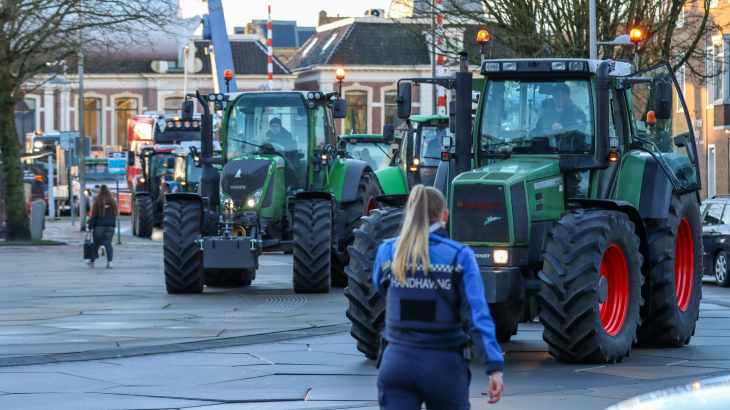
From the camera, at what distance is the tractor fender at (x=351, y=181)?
17.8 m

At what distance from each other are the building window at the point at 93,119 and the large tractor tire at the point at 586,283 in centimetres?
6293

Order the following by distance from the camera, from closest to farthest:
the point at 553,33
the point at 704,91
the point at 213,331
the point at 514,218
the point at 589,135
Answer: the point at 514,218
the point at 589,135
the point at 213,331
the point at 553,33
the point at 704,91

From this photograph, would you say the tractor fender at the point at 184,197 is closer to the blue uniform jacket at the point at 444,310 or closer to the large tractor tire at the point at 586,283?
the large tractor tire at the point at 586,283

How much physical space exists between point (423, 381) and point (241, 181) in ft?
39.1

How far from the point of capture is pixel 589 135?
10.8 m

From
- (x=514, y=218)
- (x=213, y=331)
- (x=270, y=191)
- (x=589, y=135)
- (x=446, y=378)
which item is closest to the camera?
(x=446, y=378)

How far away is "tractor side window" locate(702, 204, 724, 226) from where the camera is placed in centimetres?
2164

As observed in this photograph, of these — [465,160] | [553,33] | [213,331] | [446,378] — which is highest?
[553,33]

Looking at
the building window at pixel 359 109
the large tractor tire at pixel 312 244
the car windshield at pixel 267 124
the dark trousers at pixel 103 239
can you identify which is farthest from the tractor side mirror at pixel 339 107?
the building window at pixel 359 109

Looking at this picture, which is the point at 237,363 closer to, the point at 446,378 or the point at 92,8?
the point at 446,378

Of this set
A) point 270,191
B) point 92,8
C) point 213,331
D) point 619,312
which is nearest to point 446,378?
point 619,312

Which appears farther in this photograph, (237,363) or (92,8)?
(92,8)

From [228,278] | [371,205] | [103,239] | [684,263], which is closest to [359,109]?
[103,239]

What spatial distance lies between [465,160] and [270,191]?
21.9ft
